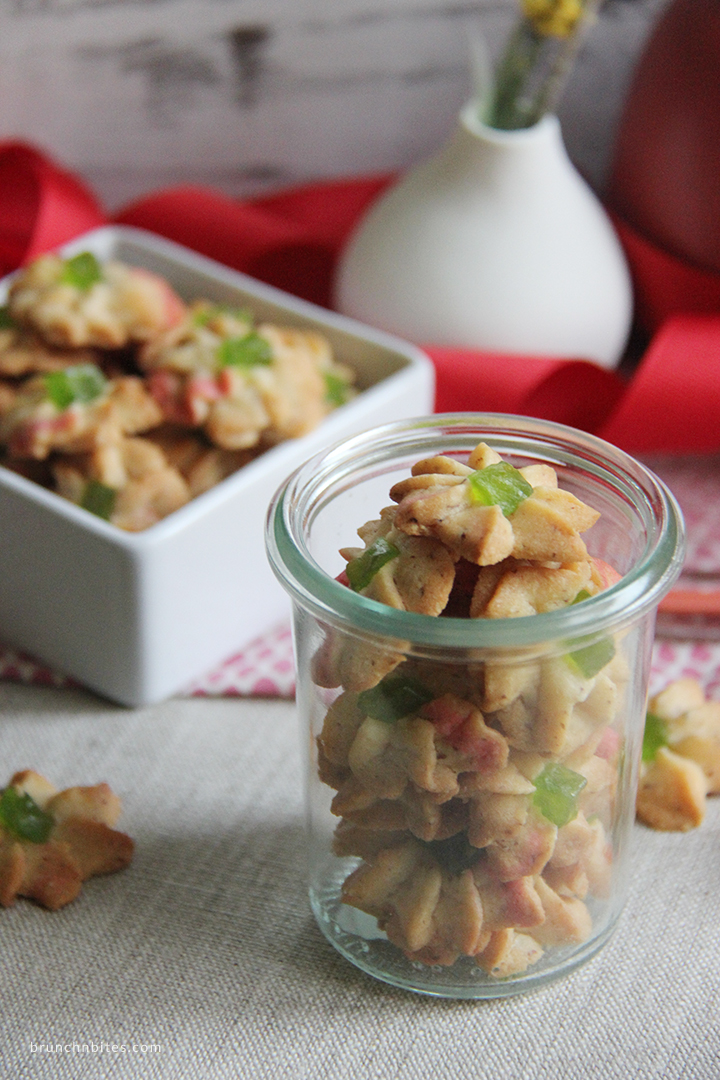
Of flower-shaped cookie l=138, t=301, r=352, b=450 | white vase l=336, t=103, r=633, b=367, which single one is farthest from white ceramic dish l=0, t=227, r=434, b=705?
white vase l=336, t=103, r=633, b=367

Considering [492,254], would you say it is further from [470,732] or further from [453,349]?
[470,732]

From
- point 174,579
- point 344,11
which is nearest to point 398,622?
point 174,579

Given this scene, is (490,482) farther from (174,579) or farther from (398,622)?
(174,579)

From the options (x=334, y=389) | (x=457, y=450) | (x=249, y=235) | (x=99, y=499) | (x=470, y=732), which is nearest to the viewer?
(x=470, y=732)

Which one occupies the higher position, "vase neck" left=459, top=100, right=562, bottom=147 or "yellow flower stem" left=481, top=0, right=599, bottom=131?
"yellow flower stem" left=481, top=0, right=599, bottom=131

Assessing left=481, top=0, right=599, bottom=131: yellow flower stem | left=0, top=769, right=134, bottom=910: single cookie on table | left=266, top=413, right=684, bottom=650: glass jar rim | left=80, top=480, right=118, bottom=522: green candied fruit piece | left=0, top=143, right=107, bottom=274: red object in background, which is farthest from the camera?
left=0, top=143, right=107, bottom=274: red object in background

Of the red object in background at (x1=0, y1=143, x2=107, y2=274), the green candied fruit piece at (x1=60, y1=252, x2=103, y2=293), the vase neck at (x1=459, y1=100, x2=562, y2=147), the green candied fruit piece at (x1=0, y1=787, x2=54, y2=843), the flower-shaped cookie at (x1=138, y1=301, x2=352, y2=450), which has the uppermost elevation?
the vase neck at (x1=459, y1=100, x2=562, y2=147)

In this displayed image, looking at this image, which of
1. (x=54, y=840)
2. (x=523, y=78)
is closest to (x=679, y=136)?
(x=523, y=78)

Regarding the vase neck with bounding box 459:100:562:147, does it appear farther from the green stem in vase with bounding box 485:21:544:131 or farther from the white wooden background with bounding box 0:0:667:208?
the white wooden background with bounding box 0:0:667:208
